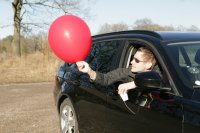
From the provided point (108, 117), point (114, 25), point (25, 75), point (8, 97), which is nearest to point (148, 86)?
point (108, 117)

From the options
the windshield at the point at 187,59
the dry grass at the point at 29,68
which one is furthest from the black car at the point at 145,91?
the dry grass at the point at 29,68

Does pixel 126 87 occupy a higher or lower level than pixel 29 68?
higher

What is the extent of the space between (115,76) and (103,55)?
1.02 m

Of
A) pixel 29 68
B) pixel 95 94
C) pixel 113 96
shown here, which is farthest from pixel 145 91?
pixel 29 68

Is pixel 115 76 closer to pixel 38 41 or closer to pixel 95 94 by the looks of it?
pixel 95 94

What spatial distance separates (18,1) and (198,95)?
29.8 meters

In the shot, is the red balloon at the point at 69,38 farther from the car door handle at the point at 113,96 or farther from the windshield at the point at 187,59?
the windshield at the point at 187,59

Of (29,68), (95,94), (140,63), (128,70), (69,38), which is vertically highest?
(69,38)

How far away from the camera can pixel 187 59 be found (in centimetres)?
466

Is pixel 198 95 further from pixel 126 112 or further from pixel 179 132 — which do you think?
pixel 126 112

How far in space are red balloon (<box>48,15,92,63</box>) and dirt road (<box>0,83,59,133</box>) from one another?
381 centimetres

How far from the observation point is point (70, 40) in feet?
14.2

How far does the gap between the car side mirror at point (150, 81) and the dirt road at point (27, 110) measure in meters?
4.18

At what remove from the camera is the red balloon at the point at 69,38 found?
4.34 m
